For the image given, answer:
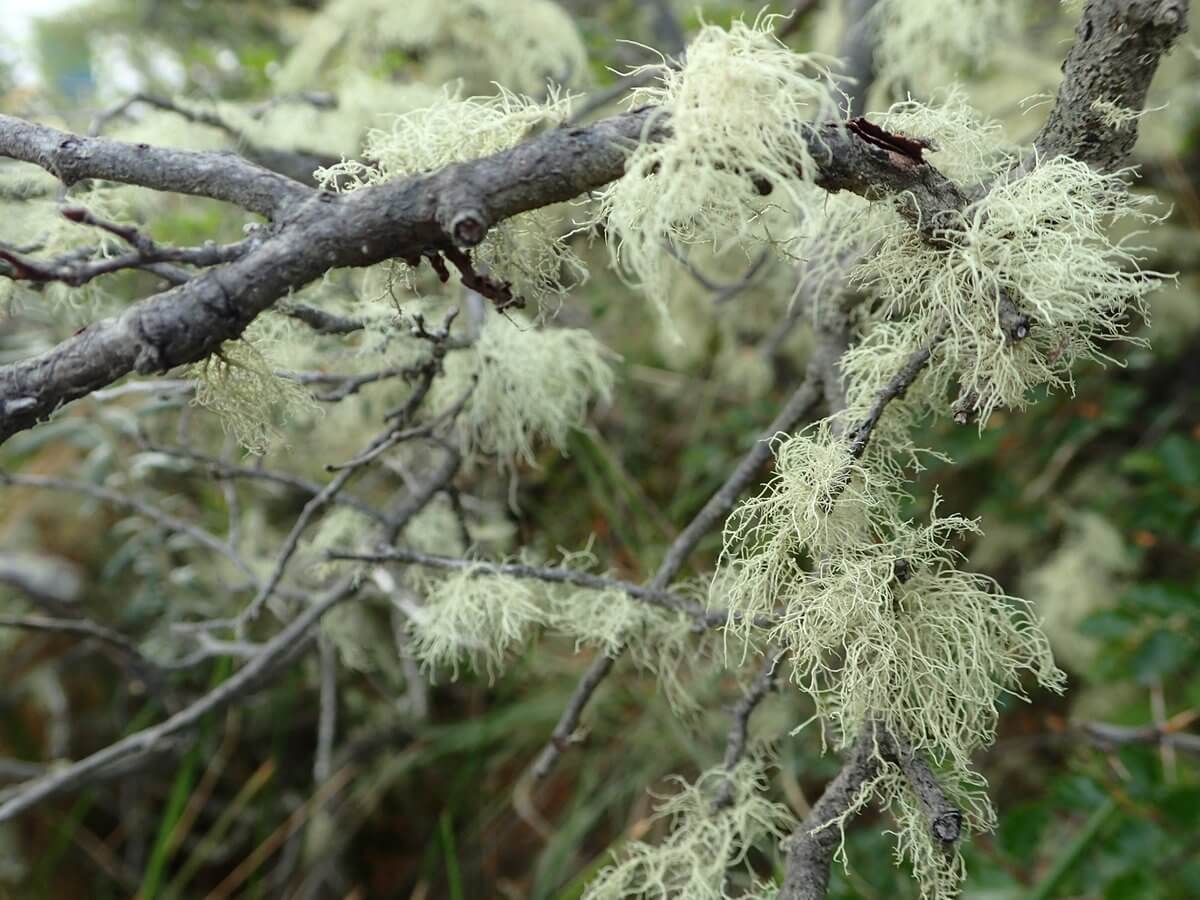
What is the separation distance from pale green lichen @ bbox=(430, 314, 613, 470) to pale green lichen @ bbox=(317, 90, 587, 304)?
0.25m

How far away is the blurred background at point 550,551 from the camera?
1.09 metres

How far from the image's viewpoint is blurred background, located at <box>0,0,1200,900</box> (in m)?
1.09

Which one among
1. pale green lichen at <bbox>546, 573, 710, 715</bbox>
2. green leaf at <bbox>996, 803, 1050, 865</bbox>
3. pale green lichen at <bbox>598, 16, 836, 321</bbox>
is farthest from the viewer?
green leaf at <bbox>996, 803, 1050, 865</bbox>

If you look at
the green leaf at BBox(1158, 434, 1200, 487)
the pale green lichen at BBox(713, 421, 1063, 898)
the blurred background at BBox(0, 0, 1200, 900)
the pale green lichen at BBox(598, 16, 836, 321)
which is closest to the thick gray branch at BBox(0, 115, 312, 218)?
the pale green lichen at BBox(598, 16, 836, 321)

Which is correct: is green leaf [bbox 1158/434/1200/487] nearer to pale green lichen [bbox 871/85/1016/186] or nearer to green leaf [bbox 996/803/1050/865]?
green leaf [bbox 996/803/1050/865]

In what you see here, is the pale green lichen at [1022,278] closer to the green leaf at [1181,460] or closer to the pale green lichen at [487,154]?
the pale green lichen at [487,154]

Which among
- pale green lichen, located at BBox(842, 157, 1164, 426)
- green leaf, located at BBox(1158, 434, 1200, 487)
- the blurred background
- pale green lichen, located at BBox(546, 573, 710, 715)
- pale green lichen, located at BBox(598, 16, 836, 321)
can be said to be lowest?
the blurred background

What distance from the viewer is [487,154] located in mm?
458

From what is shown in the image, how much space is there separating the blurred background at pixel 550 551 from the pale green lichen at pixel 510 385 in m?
0.23

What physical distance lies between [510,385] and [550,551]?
57 cm

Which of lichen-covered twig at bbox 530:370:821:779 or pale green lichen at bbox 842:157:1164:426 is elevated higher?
pale green lichen at bbox 842:157:1164:426

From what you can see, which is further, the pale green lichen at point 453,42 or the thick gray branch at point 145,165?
the pale green lichen at point 453,42

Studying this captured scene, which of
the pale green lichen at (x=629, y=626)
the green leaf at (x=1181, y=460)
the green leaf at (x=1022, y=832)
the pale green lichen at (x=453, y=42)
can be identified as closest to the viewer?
the pale green lichen at (x=629, y=626)

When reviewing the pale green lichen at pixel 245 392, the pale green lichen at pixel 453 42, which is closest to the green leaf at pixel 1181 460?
the pale green lichen at pixel 453 42
